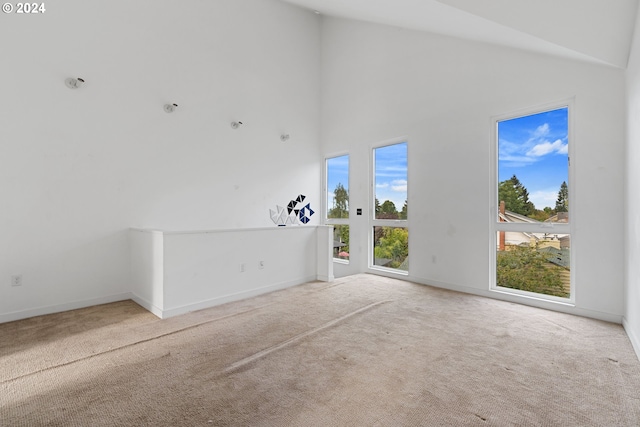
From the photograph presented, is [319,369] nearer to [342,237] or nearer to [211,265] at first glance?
[211,265]

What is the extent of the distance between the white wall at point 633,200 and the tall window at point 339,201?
12.2ft

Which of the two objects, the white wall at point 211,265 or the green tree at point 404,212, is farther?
the green tree at point 404,212

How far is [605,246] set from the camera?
9.80ft

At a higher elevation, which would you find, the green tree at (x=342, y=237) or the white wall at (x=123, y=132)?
the white wall at (x=123, y=132)

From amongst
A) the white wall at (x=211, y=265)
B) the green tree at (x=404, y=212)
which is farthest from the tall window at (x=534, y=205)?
the white wall at (x=211, y=265)

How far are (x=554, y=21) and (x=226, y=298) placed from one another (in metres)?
4.14

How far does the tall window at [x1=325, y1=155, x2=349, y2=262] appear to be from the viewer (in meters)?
5.72

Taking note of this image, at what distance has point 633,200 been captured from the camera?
97.8 inches

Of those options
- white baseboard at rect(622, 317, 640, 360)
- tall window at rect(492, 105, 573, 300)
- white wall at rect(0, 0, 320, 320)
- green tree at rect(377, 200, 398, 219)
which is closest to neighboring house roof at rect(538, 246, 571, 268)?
tall window at rect(492, 105, 573, 300)

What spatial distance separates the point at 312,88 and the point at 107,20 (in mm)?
3305

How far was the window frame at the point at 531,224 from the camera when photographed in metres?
3.20

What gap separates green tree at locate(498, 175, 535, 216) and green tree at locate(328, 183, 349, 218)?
2.59 meters

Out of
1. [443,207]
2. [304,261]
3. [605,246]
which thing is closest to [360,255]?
[304,261]

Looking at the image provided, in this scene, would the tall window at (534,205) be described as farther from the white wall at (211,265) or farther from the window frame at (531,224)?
the white wall at (211,265)
